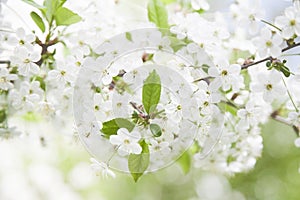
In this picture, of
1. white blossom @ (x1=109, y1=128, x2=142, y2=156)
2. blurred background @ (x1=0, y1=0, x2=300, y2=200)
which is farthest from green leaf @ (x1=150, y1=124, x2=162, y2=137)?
blurred background @ (x1=0, y1=0, x2=300, y2=200)

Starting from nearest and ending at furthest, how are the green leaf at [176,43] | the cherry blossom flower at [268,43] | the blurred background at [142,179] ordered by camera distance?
the cherry blossom flower at [268,43], the green leaf at [176,43], the blurred background at [142,179]

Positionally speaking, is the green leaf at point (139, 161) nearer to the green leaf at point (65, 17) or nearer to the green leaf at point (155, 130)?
the green leaf at point (155, 130)

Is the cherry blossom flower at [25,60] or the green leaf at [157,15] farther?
the green leaf at [157,15]

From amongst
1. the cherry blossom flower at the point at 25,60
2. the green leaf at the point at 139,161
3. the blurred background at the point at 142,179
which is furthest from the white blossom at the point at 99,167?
the blurred background at the point at 142,179

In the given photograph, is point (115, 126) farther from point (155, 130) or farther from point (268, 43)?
point (268, 43)

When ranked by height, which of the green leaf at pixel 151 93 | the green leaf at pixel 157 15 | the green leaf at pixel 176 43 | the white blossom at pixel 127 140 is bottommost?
the white blossom at pixel 127 140

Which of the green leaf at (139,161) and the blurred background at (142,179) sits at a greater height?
the green leaf at (139,161)
